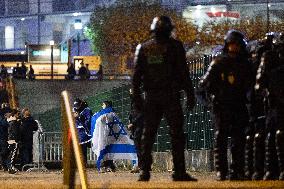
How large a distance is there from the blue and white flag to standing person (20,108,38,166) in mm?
3645

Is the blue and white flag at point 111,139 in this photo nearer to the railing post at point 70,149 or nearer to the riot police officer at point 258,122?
the riot police officer at point 258,122

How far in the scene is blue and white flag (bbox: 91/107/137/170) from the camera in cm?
2850

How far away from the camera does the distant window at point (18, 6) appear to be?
382 ft

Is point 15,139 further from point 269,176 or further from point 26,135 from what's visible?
point 269,176

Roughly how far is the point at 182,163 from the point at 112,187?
5.70ft

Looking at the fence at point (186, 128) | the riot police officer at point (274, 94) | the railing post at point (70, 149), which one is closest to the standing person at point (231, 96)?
the riot police officer at point (274, 94)

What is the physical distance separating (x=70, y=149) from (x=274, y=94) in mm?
3819

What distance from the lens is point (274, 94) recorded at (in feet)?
49.3

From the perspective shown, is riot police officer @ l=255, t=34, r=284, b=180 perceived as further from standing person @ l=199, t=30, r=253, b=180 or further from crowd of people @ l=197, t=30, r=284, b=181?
standing person @ l=199, t=30, r=253, b=180

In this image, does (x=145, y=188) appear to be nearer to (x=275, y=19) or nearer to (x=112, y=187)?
(x=112, y=187)

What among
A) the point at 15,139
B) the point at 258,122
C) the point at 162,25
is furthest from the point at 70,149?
the point at 15,139

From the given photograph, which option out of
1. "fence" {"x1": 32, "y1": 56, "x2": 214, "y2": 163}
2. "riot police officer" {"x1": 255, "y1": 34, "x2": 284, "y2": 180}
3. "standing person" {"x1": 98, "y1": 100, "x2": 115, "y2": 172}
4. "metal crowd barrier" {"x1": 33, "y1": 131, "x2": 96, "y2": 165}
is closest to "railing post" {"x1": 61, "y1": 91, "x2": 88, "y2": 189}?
"riot police officer" {"x1": 255, "y1": 34, "x2": 284, "y2": 180}

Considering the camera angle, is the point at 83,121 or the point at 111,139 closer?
the point at 111,139

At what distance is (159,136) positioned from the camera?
28375mm
